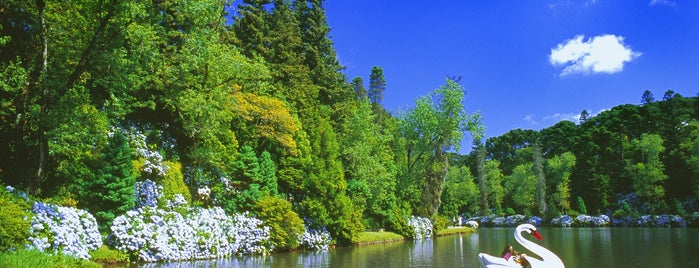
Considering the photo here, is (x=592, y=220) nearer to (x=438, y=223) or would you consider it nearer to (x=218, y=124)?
(x=438, y=223)

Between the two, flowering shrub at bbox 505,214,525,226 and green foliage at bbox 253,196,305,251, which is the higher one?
green foliage at bbox 253,196,305,251

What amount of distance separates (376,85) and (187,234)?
161 ft

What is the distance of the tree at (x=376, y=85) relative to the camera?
68.6m

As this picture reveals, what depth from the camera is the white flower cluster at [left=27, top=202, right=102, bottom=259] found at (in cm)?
1555

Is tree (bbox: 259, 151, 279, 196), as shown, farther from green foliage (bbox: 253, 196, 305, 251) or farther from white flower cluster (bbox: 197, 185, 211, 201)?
white flower cluster (bbox: 197, 185, 211, 201)

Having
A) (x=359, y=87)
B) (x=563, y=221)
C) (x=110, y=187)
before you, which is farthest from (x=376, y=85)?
(x=110, y=187)

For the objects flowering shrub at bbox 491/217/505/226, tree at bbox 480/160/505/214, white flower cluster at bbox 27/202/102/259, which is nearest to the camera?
white flower cluster at bbox 27/202/102/259

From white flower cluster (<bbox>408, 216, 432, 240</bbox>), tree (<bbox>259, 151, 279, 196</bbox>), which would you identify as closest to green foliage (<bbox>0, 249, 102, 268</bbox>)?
tree (<bbox>259, 151, 279, 196</bbox>)

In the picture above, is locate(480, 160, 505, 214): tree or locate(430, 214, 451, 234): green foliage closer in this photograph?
locate(430, 214, 451, 234): green foliage

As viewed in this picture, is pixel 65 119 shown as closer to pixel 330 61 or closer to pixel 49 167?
pixel 49 167

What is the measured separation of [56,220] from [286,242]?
13584 mm

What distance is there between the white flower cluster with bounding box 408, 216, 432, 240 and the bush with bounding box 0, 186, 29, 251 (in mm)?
34216

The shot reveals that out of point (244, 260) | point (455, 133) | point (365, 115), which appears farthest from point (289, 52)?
point (244, 260)

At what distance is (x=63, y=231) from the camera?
54.5 feet
